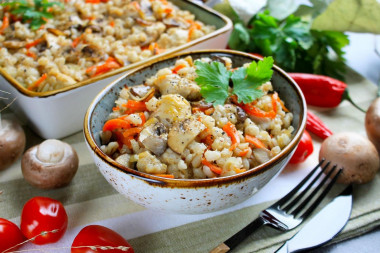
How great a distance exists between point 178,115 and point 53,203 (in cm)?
83

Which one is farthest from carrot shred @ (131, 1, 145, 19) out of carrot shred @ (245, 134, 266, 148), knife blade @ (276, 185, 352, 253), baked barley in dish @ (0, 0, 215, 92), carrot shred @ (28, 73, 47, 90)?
knife blade @ (276, 185, 352, 253)

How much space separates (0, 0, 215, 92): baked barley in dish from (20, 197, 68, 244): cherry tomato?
916 millimetres

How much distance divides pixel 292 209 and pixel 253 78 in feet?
2.58

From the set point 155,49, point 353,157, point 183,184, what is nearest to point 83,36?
point 155,49

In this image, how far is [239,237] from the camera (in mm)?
2311

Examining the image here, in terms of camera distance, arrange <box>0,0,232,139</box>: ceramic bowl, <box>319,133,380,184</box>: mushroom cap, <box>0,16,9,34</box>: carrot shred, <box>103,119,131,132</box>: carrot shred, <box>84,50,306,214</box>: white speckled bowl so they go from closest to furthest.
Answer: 1. <box>84,50,306,214</box>: white speckled bowl
2. <box>103,119,131,132</box>: carrot shred
3. <box>319,133,380,184</box>: mushroom cap
4. <box>0,0,232,139</box>: ceramic bowl
5. <box>0,16,9,34</box>: carrot shred

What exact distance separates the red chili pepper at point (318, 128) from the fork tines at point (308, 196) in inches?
18.2

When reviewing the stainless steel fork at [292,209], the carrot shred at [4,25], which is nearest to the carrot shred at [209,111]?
the stainless steel fork at [292,209]

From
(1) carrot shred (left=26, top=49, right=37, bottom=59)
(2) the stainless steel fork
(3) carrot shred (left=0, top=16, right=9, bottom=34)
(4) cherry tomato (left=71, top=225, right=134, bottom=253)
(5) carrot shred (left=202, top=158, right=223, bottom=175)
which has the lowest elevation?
(4) cherry tomato (left=71, top=225, right=134, bottom=253)

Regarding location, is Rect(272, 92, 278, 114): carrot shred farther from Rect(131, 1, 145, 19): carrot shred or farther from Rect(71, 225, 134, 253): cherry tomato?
Rect(131, 1, 145, 19): carrot shred

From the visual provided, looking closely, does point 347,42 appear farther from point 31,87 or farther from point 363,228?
point 31,87

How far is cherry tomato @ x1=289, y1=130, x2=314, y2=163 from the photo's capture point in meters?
2.84

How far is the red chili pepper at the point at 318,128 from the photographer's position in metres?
3.15

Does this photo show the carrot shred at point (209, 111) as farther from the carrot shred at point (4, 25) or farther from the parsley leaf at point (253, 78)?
the carrot shred at point (4, 25)
